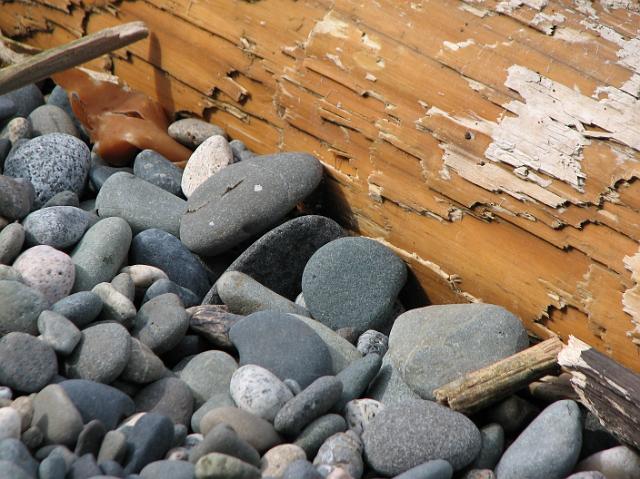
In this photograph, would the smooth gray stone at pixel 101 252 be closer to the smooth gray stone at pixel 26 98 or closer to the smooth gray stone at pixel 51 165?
the smooth gray stone at pixel 51 165

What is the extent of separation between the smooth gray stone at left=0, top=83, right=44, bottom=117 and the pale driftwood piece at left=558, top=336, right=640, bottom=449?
2.60m

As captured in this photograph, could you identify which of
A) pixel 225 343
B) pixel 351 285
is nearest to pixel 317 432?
pixel 225 343

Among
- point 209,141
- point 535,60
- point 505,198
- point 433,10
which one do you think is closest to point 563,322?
point 505,198

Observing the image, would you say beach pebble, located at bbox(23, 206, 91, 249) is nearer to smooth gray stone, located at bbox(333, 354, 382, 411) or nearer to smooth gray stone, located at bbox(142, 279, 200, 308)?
smooth gray stone, located at bbox(142, 279, 200, 308)

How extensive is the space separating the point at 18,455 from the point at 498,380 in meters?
1.30

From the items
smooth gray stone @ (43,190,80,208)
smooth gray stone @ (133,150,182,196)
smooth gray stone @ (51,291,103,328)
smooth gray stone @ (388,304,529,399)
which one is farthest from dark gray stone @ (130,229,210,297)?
smooth gray stone @ (388,304,529,399)

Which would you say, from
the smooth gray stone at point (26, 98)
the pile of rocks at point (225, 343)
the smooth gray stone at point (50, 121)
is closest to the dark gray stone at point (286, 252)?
the pile of rocks at point (225, 343)

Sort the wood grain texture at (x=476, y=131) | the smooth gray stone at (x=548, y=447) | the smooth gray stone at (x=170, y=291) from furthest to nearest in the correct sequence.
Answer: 1. the smooth gray stone at (x=170, y=291)
2. the wood grain texture at (x=476, y=131)
3. the smooth gray stone at (x=548, y=447)

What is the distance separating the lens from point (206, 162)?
11.4 ft

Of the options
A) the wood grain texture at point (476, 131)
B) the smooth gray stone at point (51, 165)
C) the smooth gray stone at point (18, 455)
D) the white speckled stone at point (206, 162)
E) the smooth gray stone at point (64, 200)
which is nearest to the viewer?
the smooth gray stone at point (18, 455)

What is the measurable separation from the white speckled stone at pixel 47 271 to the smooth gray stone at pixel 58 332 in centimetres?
25

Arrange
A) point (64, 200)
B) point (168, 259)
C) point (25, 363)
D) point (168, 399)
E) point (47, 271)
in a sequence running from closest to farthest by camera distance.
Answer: point (25, 363) < point (168, 399) < point (47, 271) < point (168, 259) < point (64, 200)

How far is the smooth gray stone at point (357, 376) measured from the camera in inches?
102

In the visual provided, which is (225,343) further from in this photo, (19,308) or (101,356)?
(19,308)
